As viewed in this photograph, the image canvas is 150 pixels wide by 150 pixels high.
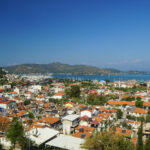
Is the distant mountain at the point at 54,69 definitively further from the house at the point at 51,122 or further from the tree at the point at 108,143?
the tree at the point at 108,143

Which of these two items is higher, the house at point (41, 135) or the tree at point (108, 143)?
the tree at point (108, 143)

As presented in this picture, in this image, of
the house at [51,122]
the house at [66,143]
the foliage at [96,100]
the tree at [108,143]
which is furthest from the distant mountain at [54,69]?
the tree at [108,143]

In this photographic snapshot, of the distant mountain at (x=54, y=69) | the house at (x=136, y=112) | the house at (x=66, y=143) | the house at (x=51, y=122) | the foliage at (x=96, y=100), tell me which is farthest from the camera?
the distant mountain at (x=54, y=69)

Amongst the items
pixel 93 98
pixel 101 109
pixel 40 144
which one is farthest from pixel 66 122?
pixel 93 98

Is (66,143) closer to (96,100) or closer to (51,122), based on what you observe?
(51,122)

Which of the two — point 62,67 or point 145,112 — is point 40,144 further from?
point 62,67

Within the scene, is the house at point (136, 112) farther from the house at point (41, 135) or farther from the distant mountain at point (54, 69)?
the distant mountain at point (54, 69)

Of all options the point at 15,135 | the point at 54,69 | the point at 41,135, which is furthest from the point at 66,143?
the point at 54,69

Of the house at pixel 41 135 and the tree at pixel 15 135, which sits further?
the house at pixel 41 135

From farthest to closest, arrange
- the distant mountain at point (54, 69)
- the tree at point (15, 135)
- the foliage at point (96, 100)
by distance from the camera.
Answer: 1. the distant mountain at point (54, 69)
2. the foliage at point (96, 100)
3. the tree at point (15, 135)

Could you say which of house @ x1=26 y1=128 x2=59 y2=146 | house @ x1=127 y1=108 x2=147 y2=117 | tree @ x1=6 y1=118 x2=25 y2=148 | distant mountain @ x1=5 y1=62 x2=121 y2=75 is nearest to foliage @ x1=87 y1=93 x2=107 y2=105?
house @ x1=127 y1=108 x2=147 y2=117

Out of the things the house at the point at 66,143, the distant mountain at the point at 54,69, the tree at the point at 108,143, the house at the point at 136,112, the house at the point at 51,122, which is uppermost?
the distant mountain at the point at 54,69
